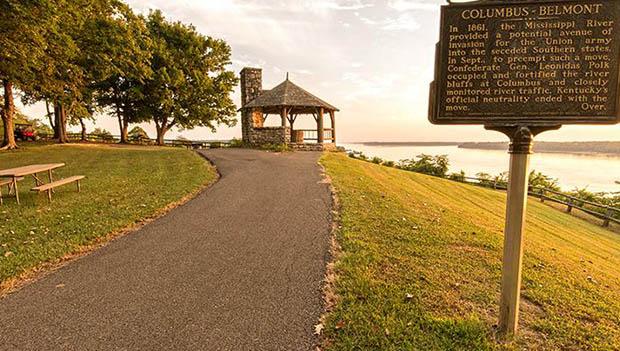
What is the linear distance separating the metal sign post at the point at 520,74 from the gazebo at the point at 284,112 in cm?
2093

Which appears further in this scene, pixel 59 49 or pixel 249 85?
pixel 249 85

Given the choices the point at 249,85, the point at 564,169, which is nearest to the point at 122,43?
the point at 249,85

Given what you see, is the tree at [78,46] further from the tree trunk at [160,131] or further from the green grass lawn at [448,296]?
the green grass lawn at [448,296]

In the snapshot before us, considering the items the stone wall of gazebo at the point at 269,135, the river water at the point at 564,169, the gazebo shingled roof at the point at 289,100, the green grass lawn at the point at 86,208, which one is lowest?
the river water at the point at 564,169

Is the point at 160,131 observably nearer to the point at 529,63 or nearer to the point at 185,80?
the point at 185,80

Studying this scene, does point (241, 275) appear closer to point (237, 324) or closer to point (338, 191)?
point (237, 324)

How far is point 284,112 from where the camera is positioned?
80.4ft

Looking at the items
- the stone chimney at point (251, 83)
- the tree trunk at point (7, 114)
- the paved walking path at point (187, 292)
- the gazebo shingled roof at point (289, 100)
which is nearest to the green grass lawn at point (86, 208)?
the paved walking path at point (187, 292)

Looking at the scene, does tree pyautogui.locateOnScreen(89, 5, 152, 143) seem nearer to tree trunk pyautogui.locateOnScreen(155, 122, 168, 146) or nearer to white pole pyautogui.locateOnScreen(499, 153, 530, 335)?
tree trunk pyautogui.locateOnScreen(155, 122, 168, 146)

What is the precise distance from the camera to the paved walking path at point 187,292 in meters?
3.40

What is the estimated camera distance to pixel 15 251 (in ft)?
17.7

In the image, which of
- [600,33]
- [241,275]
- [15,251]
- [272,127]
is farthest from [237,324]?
[272,127]

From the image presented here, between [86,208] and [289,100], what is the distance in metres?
18.3

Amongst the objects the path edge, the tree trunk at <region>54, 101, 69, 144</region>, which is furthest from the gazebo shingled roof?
the tree trunk at <region>54, 101, 69, 144</region>
